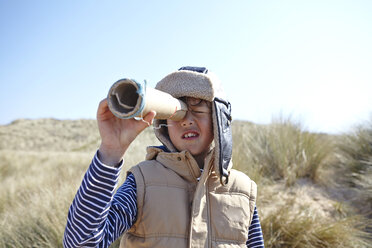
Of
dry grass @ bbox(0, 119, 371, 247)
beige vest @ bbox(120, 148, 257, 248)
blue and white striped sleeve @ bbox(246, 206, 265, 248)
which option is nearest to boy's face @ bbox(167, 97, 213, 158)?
beige vest @ bbox(120, 148, 257, 248)

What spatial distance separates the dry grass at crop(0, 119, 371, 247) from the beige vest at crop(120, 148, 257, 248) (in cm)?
222

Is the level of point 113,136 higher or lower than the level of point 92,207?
higher

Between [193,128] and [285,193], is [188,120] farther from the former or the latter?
[285,193]

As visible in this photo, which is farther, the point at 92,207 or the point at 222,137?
the point at 222,137

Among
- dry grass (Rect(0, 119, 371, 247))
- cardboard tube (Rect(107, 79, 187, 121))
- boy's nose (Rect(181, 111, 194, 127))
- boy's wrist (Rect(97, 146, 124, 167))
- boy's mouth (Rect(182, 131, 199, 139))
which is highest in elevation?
cardboard tube (Rect(107, 79, 187, 121))

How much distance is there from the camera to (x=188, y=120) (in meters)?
1.84

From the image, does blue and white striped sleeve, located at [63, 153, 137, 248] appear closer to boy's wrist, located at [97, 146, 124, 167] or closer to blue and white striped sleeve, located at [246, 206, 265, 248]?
boy's wrist, located at [97, 146, 124, 167]

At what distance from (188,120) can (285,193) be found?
4.06 m

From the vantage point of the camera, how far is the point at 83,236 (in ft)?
3.97

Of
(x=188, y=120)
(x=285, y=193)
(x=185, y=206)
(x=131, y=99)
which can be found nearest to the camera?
(x=131, y=99)

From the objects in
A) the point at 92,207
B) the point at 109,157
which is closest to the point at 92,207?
the point at 92,207

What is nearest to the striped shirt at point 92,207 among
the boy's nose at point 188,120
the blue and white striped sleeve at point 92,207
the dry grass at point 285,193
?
the blue and white striped sleeve at point 92,207

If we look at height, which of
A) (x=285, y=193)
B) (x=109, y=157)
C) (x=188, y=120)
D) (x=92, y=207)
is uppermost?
(x=188, y=120)

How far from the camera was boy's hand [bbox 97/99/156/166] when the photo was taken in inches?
49.8
